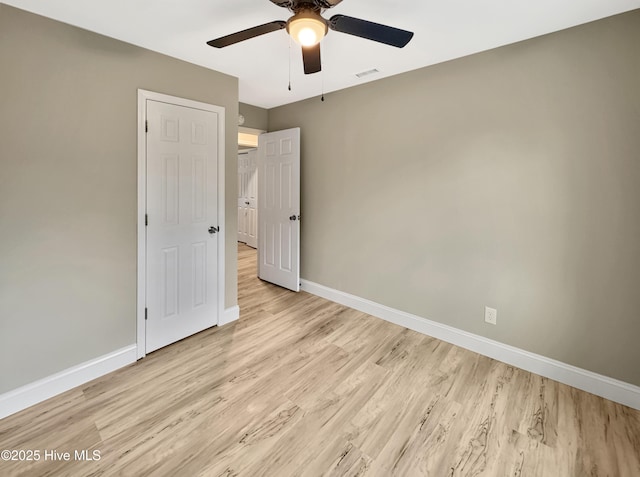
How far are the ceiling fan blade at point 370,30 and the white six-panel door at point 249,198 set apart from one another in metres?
5.27

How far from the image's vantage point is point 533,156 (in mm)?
2234

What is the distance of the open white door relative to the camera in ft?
12.5

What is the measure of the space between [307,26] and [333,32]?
0.80 m

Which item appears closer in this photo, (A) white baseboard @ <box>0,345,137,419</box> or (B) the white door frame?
(A) white baseboard @ <box>0,345,137,419</box>

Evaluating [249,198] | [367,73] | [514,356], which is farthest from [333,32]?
[249,198]

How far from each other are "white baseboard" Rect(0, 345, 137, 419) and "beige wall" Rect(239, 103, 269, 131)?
299 centimetres

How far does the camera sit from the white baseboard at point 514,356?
6.57ft

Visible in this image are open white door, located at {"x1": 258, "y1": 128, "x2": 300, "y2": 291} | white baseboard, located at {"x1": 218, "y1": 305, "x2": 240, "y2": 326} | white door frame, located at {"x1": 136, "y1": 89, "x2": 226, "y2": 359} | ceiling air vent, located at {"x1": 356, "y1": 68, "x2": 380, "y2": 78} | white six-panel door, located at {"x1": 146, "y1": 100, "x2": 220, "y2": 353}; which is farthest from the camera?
open white door, located at {"x1": 258, "y1": 128, "x2": 300, "y2": 291}

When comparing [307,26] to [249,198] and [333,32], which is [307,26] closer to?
[333,32]

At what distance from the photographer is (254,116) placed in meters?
4.08

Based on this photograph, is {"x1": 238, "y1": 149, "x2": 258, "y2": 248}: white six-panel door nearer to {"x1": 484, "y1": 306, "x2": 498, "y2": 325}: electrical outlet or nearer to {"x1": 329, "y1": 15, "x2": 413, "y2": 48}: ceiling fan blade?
{"x1": 484, "y1": 306, "x2": 498, "y2": 325}: electrical outlet

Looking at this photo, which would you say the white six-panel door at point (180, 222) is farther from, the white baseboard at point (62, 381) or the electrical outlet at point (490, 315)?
the electrical outlet at point (490, 315)

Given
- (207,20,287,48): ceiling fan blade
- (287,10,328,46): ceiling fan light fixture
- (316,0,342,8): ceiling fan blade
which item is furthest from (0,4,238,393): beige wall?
(316,0,342,8): ceiling fan blade

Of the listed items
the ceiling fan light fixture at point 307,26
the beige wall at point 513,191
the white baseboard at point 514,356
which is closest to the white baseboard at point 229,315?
the white baseboard at point 514,356
